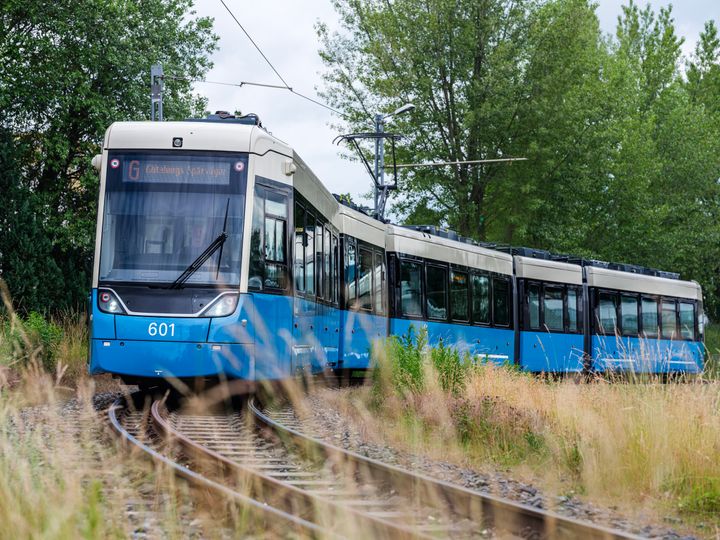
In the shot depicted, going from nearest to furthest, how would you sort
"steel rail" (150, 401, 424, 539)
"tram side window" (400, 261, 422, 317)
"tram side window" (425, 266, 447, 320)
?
1. "steel rail" (150, 401, 424, 539)
2. "tram side window" (400, 261, 422, 317)
3. "tram side window" (425, 266, 447, 320)

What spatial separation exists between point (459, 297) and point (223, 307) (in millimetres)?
10293

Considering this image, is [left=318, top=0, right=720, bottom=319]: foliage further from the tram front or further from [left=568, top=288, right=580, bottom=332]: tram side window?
the tram front

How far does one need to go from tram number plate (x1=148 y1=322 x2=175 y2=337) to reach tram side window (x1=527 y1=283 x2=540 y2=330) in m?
13.8

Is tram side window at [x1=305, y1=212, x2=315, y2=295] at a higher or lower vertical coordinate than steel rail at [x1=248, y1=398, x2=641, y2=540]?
higher

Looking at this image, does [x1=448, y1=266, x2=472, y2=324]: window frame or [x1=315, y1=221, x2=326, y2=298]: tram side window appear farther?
[x1=448, y1=266, x2=472, y2=324]: window frame

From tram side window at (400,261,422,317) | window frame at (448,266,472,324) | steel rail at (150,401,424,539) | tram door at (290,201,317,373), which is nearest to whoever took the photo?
steel rail at (150,401,424,539)

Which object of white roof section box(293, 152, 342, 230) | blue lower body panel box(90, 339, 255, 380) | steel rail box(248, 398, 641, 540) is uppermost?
white roof section box(293, 152, 342, 230)

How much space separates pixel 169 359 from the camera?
1088 centimetres

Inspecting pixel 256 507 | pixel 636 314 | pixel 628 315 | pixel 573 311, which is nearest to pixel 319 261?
pixel 256 507

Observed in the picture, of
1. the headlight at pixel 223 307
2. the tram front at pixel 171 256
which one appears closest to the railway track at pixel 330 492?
the tram front at pixel 171 256

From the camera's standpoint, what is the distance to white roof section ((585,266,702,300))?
83.7 feet

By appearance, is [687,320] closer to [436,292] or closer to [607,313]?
[607,313]

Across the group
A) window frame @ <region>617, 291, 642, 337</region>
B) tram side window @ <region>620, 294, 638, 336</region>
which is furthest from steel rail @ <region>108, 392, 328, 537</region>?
tram side window @ <region>620, 294, 638, 336</region>

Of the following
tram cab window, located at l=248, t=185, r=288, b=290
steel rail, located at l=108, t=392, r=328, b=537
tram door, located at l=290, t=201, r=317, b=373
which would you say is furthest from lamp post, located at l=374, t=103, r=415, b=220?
steel rail, located at l=108, t=392, r=328, b=537
